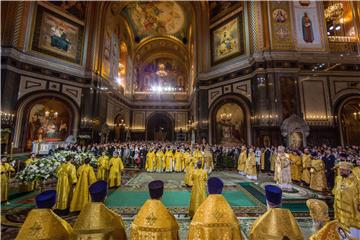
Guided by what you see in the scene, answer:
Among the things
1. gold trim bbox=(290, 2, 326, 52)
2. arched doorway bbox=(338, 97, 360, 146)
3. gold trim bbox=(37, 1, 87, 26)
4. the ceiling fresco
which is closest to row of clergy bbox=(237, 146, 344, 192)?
arched doorway bbox=(338, 97, 360, 146)

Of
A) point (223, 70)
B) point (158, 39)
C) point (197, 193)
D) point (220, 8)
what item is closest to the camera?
point (197, 193)

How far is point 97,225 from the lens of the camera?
1503 mm

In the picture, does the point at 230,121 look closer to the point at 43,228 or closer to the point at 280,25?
the point at 280,25

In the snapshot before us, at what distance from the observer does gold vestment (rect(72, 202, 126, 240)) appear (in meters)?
1.46

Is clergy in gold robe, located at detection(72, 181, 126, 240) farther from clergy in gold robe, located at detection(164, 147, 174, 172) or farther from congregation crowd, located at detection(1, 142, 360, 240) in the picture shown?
clergy in gold robe, located at detection(164, 147, 174, 172)

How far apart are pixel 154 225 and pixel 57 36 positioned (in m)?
16.8

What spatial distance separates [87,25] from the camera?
50.2 feet

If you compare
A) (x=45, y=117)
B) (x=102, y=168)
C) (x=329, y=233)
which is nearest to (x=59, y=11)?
(x=45, y=117)

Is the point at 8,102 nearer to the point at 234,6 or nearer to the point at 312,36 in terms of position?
the point at 234,6

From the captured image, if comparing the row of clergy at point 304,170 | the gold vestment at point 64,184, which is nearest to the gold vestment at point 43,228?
the gold vestment at point 64,184

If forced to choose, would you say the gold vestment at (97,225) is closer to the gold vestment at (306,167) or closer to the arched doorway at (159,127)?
the gold vestment at (306,167)

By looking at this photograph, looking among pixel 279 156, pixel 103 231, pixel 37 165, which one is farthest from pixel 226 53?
pixel 103 231

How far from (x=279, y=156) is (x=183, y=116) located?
812 inches

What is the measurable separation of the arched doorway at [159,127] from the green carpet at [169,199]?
20617mm
